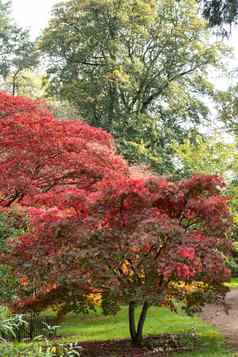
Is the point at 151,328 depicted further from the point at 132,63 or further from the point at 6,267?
the point at 132,63

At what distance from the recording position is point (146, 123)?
25516mm

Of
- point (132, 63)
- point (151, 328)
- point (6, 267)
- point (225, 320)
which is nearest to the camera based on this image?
point (6, 267)

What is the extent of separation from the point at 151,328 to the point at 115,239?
5163 mm

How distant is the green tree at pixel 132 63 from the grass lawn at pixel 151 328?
1064 cm

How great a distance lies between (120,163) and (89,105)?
50.3 feet

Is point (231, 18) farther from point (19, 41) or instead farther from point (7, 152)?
point (19, 41)

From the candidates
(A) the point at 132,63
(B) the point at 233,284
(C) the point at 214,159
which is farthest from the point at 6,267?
(B) the point at 233,284

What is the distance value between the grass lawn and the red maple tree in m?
0.93

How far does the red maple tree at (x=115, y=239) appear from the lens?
27.1 ft

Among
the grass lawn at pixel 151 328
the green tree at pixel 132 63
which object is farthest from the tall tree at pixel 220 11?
the green tree at pixel 132 63

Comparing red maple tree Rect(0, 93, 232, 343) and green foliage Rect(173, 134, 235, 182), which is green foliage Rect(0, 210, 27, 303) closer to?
red maple tree Rect(0, 93, 232, 343)

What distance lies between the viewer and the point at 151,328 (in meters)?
12.8

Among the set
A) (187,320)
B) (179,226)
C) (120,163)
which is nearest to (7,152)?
(120,163)

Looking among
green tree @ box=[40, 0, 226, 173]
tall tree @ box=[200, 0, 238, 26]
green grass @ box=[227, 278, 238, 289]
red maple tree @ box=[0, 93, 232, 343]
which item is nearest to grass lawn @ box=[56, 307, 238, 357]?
red maple tree @ box=[0, 93, 232, 343]
